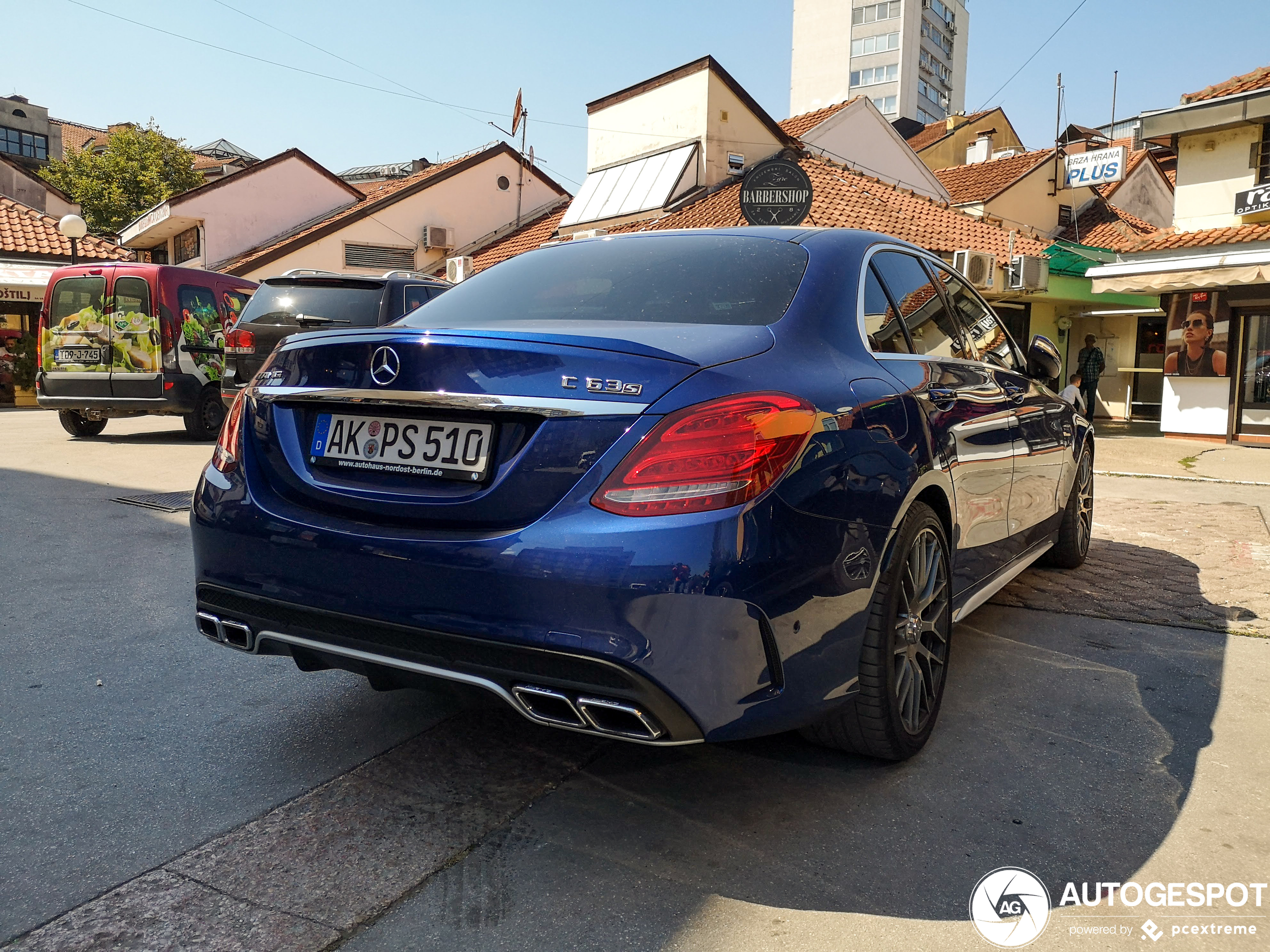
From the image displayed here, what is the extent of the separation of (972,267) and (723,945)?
11407mm

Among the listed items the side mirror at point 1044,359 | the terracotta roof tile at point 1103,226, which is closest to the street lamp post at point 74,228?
the side mirror at point 1044,359

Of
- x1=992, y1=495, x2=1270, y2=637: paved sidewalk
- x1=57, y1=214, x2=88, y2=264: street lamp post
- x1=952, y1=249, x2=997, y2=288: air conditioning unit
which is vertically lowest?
x1=992, y1=495, x2=1270, y2=637: paved sidewalk

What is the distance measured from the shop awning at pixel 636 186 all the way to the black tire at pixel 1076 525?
16277 millimetres

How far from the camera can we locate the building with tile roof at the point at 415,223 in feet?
90.6

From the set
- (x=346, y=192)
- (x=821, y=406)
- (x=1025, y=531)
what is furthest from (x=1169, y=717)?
(x=346, y=192)

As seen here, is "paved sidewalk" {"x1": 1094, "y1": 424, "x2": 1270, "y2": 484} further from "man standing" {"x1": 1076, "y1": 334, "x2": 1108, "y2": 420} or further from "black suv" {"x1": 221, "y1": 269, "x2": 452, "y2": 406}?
"black suv" {"x1": 221, "y1": 269, "x2": 452, "y2": 406}

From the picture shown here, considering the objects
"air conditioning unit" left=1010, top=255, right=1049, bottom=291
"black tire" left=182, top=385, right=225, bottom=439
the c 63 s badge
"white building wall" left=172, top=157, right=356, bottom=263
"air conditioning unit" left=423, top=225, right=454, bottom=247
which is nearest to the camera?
the c 63 s badge

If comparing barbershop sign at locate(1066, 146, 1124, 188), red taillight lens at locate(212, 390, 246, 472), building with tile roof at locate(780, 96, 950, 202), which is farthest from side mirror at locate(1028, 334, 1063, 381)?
barbershop sign at locate(1066, 146, 1124, 188)

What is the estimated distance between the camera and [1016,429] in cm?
397

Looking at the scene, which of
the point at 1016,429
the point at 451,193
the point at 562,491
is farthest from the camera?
the point at 451,193

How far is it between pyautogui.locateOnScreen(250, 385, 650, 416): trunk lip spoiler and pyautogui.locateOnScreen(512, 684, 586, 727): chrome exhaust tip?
23.4 inches

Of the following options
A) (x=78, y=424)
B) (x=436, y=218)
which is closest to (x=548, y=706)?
(x=78, y=424)

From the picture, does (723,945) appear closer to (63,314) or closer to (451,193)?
(63,314)

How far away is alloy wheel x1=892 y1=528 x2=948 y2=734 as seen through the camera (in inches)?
111
